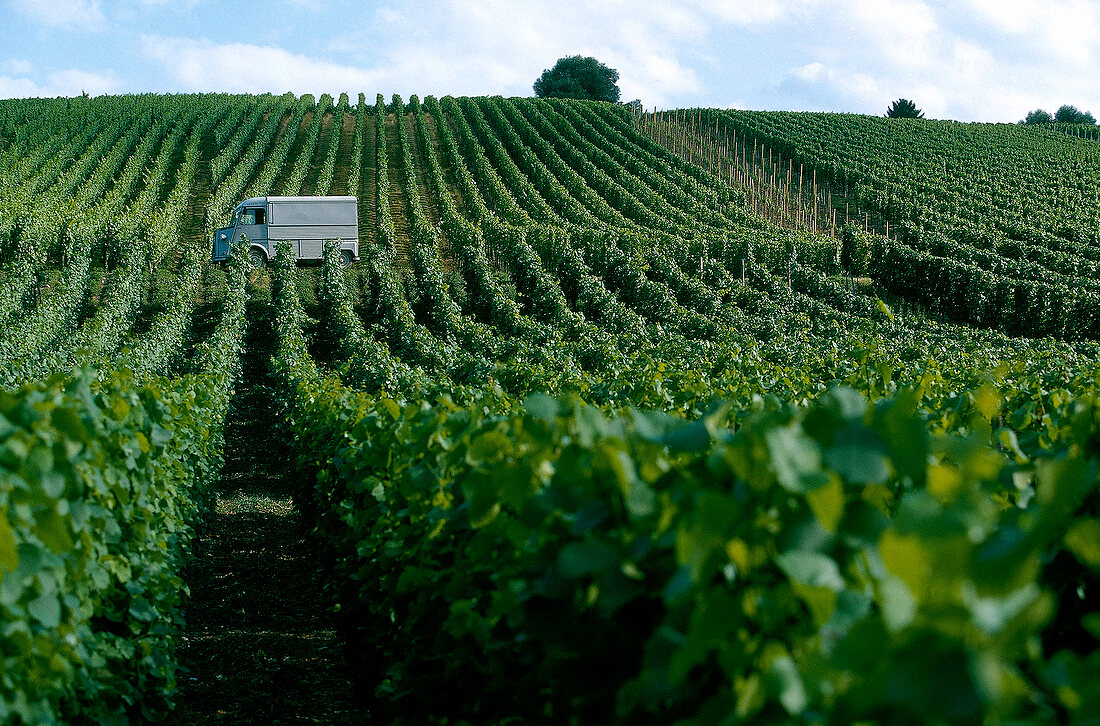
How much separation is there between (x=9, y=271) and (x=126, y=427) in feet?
97.6

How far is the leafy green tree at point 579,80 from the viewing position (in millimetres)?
97125

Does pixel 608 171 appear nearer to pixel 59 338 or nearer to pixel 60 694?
pixel 59 338

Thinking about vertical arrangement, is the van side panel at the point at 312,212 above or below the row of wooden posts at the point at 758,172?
below

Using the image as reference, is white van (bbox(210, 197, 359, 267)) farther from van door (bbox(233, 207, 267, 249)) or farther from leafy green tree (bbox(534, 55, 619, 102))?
leafy green tree (bbox(534, 55, 619, 102))

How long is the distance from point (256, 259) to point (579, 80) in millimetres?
75230

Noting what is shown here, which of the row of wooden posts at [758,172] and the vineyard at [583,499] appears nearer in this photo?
the vineyard at [583,499]

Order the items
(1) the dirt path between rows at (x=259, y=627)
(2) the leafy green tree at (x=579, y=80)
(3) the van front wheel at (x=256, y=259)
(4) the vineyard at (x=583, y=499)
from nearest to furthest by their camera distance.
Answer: (4) the vineyard at (x=583, y=499)
(1) the dirt path between rows at (x=259, y=627)
(3) the van front wheel at (x=256, y=259)
(2) the leafy green tree at (x=579, y=80)

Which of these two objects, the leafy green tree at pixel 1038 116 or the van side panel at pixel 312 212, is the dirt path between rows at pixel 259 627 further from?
the leafy green tree at pixel 1038 116

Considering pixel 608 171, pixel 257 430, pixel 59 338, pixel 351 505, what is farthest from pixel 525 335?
pixel 608 171

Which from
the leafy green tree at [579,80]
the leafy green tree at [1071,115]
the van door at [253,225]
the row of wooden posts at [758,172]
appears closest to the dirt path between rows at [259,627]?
the van door at [253,225]

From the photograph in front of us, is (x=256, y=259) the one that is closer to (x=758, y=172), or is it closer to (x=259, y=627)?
(x=259, y=627)

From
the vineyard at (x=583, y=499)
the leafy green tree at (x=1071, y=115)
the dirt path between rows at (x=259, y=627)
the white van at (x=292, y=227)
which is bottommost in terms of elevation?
the dirt path between rows at (x=259, y=627)

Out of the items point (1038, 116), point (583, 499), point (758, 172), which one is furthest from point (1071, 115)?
point (583, 499)

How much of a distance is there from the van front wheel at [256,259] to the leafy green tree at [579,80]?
69.3 m
